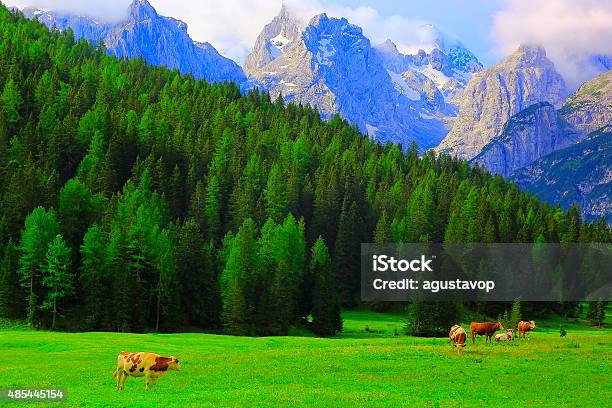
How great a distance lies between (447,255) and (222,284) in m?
50.6

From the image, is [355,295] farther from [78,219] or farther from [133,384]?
[133,384]

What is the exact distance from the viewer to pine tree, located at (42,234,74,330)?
94.1 metres

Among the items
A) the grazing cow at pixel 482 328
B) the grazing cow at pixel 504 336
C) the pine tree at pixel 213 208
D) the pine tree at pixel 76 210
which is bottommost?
the grazing cow at pixel 504 336

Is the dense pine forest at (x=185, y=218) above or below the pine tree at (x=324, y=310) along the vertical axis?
above

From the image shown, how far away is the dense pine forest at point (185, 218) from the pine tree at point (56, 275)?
217 millimetres

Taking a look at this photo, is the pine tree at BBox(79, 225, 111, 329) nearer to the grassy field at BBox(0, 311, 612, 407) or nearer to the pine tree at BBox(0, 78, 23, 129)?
the grassy field at BBox(0, 311, 612, 407)

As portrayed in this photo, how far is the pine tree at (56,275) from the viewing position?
309ft

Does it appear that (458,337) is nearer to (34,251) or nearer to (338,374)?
(338,374)

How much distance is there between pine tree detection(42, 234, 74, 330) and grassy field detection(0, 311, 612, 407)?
2697cm

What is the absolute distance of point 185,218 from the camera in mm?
153500

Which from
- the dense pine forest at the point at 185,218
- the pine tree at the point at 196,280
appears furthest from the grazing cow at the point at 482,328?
the pine tree at the point at 196,280

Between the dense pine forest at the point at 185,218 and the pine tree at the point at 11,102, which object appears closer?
the dense pine forest at the point at 185,218

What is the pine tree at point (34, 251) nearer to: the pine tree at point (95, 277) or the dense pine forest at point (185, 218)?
the dense pine forest at point (185, 218)

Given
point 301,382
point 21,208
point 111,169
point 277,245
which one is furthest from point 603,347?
point 111,169
